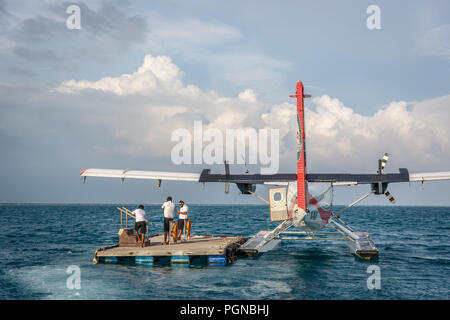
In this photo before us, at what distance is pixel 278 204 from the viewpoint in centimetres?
1897

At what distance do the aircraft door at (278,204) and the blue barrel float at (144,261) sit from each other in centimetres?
610

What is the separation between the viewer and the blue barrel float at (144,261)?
16.0 meters

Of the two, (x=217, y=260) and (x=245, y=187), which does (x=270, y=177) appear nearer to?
(x=245, y=187)

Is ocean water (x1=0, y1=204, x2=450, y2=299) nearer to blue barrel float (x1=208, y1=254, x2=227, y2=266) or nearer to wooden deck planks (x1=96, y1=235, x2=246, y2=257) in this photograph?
blue barrel float (x1=208, y1=254, x2=227, y2=266)

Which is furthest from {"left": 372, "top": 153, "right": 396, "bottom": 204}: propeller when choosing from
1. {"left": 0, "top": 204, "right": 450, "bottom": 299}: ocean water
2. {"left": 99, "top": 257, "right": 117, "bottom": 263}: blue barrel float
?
{"left": 99, "top": 257, "right": 117, "bottom": 263}: blue barrel float

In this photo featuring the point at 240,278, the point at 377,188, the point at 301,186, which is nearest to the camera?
the point at 240,278

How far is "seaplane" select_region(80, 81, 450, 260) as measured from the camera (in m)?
16.5

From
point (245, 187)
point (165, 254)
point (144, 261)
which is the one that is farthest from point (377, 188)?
point (144, 261)

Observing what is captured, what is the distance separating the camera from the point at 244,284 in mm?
13141

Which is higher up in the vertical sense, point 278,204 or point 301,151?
point 301,151

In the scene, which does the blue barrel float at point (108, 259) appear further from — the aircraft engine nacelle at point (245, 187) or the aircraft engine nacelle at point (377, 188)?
the aircraft engine nacelle at point (377, 188)

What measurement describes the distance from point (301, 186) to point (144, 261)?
7.10 meters

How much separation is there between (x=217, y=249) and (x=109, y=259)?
4.54m
